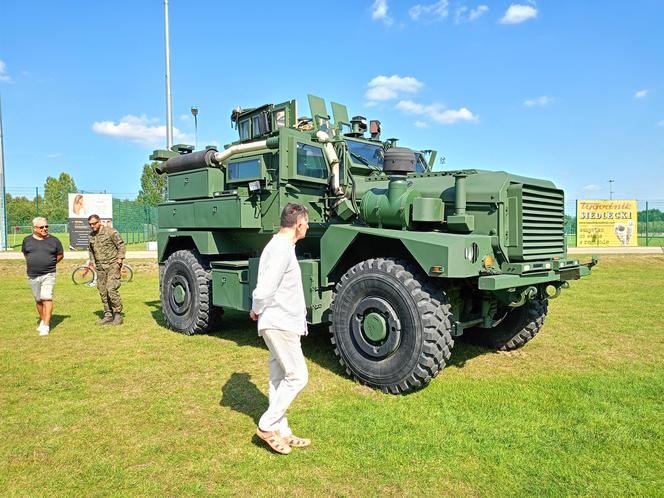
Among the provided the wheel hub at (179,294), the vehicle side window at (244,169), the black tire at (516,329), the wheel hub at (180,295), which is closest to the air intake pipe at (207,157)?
the vehicle side window at (244,169)

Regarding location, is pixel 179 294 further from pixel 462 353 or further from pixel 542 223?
pixel 542 223

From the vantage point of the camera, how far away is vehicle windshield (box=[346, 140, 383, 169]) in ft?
23.3

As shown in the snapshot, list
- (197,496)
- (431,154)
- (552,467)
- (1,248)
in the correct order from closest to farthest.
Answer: (197,496) → (552,467) → (431,154) → (1,248)

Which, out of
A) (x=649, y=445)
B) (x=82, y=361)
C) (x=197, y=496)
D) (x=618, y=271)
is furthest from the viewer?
(x=618, y=271)

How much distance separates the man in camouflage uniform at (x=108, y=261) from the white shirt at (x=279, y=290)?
5.71 metres

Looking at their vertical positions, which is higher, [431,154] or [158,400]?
[431,154]

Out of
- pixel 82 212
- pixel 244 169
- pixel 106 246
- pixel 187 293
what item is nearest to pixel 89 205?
pixel 82 212

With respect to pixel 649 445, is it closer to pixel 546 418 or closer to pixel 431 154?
pixel 546 418

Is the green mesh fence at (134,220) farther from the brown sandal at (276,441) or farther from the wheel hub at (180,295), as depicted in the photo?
the brown sandal at (276,441)

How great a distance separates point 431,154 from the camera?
807cm

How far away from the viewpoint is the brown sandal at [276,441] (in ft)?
12.7

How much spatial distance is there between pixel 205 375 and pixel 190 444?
184cm

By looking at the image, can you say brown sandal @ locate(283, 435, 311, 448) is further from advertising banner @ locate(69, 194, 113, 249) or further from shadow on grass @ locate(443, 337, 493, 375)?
advertising banner @ locate(69, 194, 113, 249)

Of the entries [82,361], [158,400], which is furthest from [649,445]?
[82,361]
